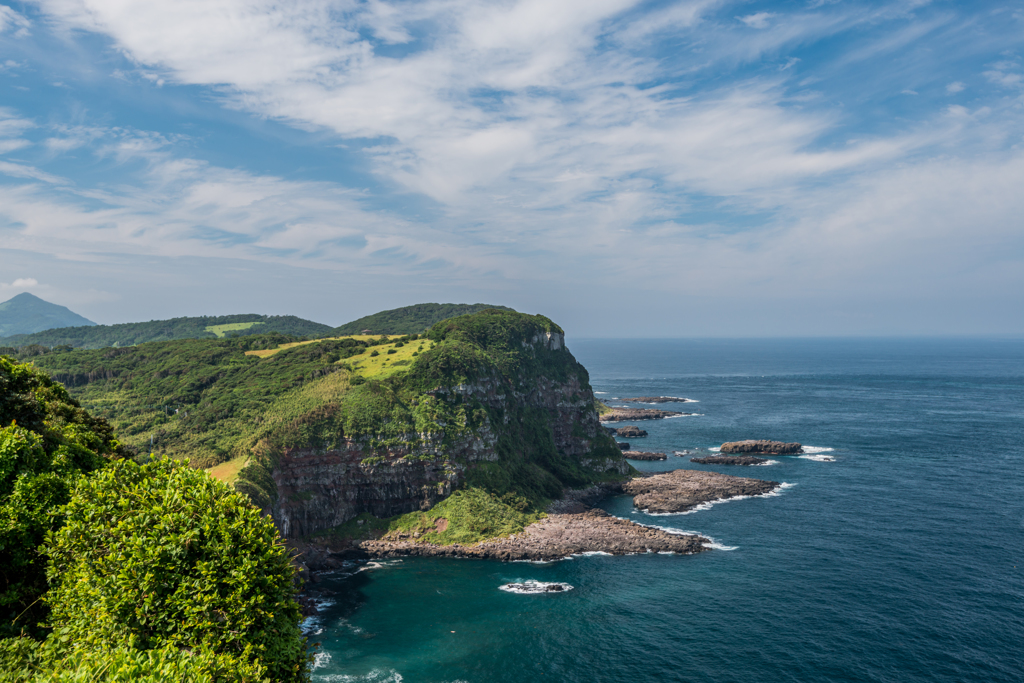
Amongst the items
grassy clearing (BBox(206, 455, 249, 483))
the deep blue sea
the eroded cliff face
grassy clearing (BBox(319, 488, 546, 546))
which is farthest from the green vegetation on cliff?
grassy clearing (BBox(319, 488, 546, 546))

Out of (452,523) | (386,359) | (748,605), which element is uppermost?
(386,359)

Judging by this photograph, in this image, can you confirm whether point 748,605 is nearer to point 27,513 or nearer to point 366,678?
point 366,678

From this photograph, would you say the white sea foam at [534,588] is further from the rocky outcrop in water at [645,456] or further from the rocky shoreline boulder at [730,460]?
the rocky shoreline boulder at [730,460]

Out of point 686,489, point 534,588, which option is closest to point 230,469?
point 534,588

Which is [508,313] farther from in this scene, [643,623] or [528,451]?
[643,623]

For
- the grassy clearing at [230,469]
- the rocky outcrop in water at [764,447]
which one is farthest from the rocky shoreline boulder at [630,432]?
the grassy clearing at [230,469]
